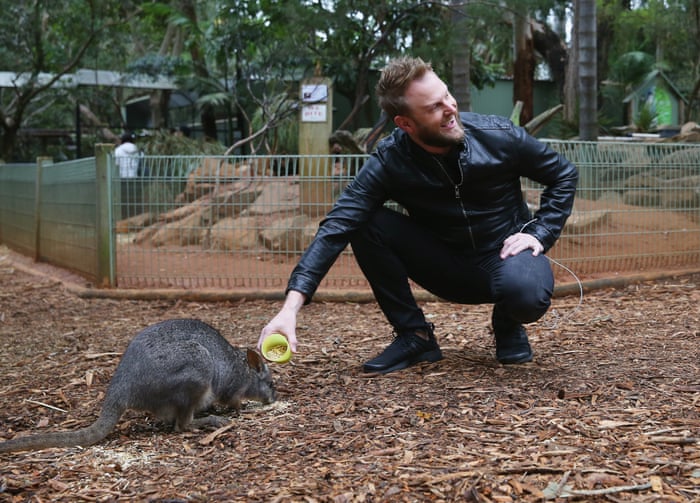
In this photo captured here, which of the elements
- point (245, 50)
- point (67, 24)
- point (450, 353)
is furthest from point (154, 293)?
point (67, 24)

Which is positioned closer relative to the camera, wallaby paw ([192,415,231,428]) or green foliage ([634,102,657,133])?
wallaby paw ([192,415,231,428])

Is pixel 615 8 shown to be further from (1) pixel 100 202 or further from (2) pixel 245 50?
(1) pixel 100 202

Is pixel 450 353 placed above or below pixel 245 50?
below

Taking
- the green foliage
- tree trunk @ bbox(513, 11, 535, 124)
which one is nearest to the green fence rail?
tree trunk @ bbox(513, 11, 535, 124)

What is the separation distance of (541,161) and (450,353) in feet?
4.16

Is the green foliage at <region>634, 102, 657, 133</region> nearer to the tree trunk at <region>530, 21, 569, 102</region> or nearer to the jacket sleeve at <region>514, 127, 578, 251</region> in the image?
the tree trunk at <region>530, 21, 569, 102</region>

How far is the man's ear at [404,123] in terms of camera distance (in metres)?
3.79

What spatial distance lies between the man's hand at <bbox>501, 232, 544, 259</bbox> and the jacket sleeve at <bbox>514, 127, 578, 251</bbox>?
15 cm

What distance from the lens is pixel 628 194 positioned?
24.5ft

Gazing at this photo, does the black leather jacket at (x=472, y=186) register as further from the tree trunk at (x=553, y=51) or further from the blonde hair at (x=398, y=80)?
A: the tree trunk at (x=553, y=51)

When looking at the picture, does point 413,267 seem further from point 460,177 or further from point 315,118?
point 315,118

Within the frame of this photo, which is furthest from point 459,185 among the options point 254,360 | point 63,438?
point 63,438

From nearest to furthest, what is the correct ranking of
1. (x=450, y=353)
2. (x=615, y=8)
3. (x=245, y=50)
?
(x=450, y=353), (x=245, y=50), (x=615, y=8)

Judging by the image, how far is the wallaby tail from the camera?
308cm
